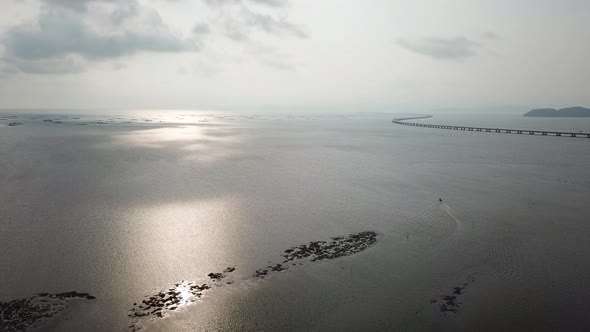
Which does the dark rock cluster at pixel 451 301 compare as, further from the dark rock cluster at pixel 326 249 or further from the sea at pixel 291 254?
the dark rock cluster at pixel 326 249

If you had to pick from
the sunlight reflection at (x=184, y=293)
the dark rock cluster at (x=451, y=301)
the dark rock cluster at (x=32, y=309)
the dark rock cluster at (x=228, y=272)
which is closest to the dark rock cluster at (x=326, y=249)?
the dark rock cluster at (x=228, y=272)

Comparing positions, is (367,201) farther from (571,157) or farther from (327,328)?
(571,157)

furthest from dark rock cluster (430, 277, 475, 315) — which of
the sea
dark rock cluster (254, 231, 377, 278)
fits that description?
dark rock cluster (254, 231, 377, 278)

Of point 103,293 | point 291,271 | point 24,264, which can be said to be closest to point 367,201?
point 291,271

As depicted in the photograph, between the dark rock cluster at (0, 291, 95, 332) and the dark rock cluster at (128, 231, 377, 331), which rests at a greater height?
the dark rock cluster at (128, 231, 377, 331)

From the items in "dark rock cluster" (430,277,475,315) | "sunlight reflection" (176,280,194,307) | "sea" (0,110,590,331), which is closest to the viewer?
"sea" (0,110,590,331)

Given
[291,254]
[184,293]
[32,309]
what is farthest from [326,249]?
[32,309]

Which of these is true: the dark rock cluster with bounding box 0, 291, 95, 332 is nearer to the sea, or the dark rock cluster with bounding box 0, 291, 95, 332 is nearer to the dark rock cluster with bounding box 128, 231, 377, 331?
the sea

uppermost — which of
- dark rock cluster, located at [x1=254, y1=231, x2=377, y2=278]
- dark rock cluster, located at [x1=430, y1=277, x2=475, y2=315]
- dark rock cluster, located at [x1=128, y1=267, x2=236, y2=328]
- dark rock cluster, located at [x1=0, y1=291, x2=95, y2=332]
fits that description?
dark rock cluster, located at [x1=254, y1=231, x2=377, y2=278]

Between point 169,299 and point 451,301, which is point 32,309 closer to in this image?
point 169,299
